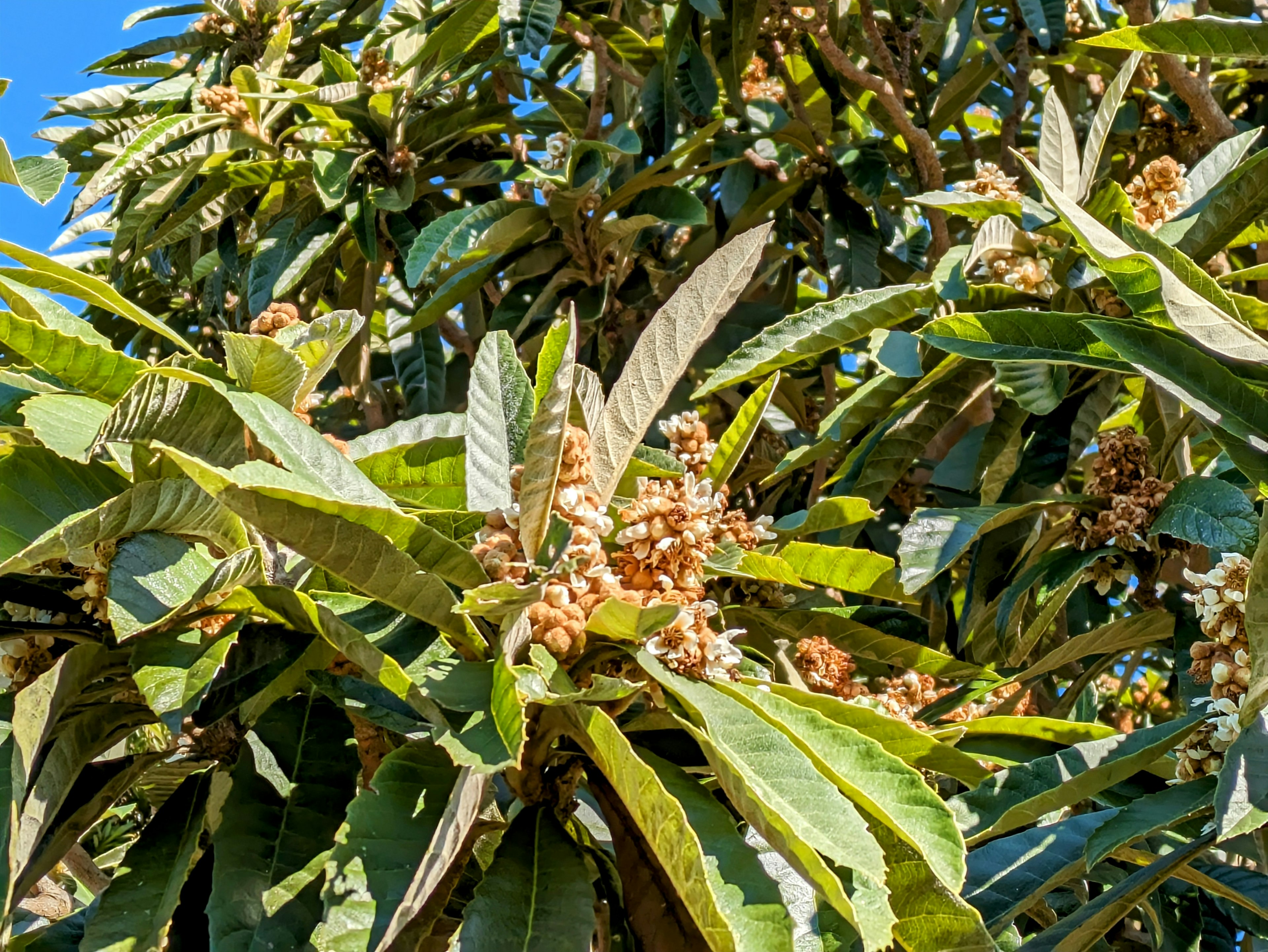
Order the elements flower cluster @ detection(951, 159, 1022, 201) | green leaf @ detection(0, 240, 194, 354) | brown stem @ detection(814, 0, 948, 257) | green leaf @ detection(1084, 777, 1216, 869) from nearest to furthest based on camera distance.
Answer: green leaf @ detection(1084, 777, 1216, 869) < green leaf @ detection(0, 240, 194, 354) < flower cluster @ detection(951, 159, 1022, 201) < brown stem @ detection(814, 0, 948, 257)

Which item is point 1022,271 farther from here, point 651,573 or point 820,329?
point 651,573

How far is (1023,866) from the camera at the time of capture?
1.53 metres

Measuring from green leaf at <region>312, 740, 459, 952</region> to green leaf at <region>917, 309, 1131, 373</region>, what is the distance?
951 mm

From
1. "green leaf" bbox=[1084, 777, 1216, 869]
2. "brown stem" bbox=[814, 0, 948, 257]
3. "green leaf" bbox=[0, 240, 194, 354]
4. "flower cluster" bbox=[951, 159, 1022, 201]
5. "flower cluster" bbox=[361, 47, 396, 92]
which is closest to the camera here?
"green leaf" bbox=[1084, 777, 1216, 869]

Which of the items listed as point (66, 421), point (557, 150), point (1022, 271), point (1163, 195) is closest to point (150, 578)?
point (66, 421)

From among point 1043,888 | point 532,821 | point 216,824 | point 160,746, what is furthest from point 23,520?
point 1043,888

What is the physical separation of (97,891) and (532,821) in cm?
129

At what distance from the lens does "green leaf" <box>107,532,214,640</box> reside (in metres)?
1.20

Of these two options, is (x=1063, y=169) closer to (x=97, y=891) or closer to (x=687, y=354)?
(x=687, y=354)

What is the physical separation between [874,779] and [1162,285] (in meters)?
0.69

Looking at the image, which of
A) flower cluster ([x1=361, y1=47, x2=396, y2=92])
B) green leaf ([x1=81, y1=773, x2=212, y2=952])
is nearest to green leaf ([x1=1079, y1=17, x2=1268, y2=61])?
green leaf ([x1=81, y1=773, x2=212, y2=952])

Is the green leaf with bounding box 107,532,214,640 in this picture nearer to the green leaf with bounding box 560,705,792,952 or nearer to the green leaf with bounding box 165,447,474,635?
the green leaf with bounding box 165,447,474,635

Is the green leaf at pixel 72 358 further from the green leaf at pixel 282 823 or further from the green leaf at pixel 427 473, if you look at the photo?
the green leaf at pixel 282 823

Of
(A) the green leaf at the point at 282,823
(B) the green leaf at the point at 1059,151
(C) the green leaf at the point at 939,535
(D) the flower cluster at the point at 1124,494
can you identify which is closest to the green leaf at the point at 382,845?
(A) the green leaf at the point at 282,823
